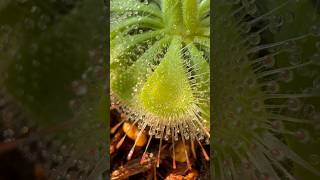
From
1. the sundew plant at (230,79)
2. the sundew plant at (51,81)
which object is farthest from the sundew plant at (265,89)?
the sundew plant at (51,81)

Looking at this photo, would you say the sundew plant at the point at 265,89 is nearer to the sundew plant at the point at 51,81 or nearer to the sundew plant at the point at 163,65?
the sundew plant at the point at 163,65

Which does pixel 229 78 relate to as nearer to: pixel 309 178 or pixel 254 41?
pixel 254 41

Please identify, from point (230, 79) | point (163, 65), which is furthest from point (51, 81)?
point (230, 79)

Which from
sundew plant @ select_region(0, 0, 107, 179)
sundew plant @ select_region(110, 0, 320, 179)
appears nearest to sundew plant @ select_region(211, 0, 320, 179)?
sundew plant @ select_region(110, 0, 320, 179)

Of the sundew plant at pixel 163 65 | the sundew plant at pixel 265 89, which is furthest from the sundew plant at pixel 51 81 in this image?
the sundew plant at pixel 265 89

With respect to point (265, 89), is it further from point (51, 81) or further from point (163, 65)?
point (51, 81)

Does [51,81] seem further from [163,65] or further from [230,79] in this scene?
[230,79]

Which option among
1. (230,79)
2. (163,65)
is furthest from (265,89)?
(163,65)

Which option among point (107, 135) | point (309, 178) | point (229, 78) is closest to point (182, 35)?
point (229, 78)

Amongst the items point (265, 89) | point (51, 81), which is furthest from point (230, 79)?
point (51, 81)
